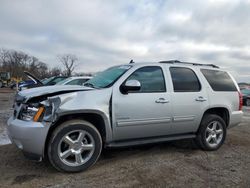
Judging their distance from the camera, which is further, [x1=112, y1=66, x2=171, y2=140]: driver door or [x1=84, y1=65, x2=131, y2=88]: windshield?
[x1=84, y1=65, x2=131, y2=88]: windshield

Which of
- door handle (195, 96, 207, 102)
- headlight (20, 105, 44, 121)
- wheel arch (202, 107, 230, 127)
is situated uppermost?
door handle (195, 96, 207, 102)

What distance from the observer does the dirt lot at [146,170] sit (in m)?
3.21

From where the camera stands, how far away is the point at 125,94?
12.5 feet

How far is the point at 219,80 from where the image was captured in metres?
5.05

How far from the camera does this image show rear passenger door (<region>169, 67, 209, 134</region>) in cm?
433

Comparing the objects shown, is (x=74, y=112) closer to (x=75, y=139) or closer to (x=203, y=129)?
(x=75, y=139)

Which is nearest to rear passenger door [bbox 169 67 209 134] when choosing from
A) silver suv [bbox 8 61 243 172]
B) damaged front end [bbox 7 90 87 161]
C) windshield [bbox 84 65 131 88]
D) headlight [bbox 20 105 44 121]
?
silver suv [bbox 8 61 243 172]

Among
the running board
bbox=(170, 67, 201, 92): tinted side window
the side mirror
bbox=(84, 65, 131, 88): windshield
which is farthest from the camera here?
bbox=(170, 67, 201, 92): tinted side window

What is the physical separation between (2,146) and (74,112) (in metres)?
2.34

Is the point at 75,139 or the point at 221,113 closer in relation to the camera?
the point at 75,139

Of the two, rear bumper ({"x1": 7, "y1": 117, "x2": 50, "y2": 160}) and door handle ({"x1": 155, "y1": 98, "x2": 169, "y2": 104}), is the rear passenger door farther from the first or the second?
rear bumper ({"x1": 7, "y1": 117, "x2": 50, "y2": 160})

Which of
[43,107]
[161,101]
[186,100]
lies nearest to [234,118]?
[186,100]

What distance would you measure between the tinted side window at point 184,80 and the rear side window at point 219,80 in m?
0.34

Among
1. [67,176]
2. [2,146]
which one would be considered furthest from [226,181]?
[2,146]
